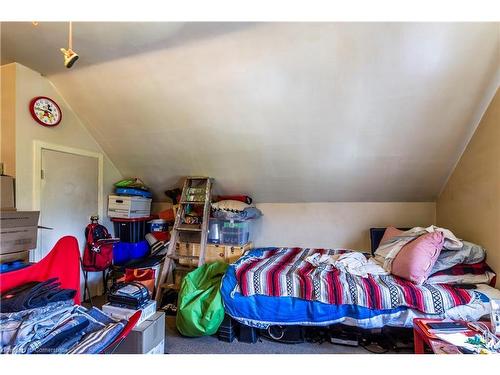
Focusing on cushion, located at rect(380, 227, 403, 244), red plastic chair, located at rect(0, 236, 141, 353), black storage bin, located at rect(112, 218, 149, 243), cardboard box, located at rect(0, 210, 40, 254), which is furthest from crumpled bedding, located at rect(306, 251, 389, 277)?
cardboard box, located at rect(0, 210, 40, 254)

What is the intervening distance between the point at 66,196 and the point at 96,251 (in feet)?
2.08

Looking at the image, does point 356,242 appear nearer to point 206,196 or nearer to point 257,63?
point 206,196

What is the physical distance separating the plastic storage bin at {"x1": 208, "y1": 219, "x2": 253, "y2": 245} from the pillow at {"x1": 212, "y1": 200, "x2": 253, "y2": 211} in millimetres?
147

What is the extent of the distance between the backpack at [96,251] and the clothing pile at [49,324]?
1.51m

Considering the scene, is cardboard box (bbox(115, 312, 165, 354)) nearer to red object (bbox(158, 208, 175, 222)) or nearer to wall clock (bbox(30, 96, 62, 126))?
red object (bbox(158, 208, 175, 222))

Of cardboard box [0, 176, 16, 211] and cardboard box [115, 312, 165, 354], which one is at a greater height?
cardboard box [0, 176, 16, 211]

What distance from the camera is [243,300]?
7.12ft

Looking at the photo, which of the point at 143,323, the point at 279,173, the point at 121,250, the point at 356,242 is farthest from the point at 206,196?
the point at 356,242

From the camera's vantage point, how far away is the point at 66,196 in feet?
8.74

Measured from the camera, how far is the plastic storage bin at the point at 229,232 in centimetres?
302

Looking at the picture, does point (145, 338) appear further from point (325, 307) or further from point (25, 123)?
point (25, 123)

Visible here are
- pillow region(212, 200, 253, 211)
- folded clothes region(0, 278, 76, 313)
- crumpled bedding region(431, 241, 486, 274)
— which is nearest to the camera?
folded clothes region(0, 278, 76, 313)

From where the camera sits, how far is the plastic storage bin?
3.02m

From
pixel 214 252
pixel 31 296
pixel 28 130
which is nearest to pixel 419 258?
pixel 214 252
